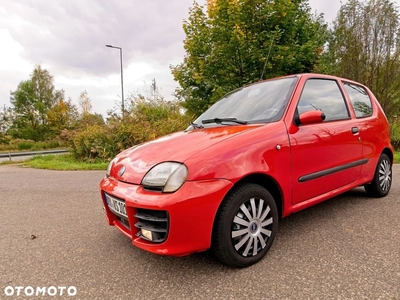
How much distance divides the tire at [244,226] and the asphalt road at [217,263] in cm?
12

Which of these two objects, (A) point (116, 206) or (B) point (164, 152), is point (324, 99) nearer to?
(B) point (164, 152)

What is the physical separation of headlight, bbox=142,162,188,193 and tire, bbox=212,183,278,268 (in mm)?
372

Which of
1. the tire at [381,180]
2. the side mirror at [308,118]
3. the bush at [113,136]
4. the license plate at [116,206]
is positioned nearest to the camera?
the license plate at [116,206]

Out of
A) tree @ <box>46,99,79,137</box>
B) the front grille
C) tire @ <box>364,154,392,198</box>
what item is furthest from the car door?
tree @ <box>46,99,79,137</box>

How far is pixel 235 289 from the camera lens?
172 centimetres

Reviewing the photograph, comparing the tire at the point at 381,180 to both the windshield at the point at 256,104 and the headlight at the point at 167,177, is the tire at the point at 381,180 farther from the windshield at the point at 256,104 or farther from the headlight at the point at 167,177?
the headlight at the point at 167,177

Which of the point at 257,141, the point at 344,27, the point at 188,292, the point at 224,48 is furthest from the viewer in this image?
the point at 344,27

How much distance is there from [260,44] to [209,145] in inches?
332

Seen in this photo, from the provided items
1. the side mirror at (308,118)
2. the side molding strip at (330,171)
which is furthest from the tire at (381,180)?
the side mirror at (308,118)

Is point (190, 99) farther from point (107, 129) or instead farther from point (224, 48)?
point (107, 129)

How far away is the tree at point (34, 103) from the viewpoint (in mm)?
35031

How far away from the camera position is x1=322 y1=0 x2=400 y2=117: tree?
9219 mm

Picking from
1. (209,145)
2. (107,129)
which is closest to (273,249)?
(209,145)

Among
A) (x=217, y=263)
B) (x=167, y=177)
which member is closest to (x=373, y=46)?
(x=217, y=263)
